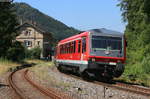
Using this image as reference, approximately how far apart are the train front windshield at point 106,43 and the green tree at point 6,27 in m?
26.9

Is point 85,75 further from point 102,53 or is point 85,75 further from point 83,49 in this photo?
point 102,53

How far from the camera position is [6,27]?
4409 centimetres

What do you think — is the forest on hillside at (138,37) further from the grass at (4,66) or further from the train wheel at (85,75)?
the grass at (4,66)

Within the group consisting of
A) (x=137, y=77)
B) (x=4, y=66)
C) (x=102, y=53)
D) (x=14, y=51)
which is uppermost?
(x=14, y=51)

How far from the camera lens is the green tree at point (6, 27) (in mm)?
43500

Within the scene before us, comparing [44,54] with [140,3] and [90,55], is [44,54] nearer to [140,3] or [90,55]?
[140,3]

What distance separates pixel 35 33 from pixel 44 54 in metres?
6.64

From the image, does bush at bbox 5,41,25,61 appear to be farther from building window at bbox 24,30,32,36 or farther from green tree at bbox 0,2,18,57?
building window at bbox 24,30,32,36

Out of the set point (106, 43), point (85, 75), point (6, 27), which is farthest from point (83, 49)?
point (6, 27)

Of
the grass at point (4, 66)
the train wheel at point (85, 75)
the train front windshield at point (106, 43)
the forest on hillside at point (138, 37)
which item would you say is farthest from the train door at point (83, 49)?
the grass at point (4, 66)

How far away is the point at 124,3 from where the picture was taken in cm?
3388

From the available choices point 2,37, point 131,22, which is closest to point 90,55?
point 131,22

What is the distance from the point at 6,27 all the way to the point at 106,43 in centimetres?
2810

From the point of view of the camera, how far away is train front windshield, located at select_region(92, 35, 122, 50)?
1831cm
